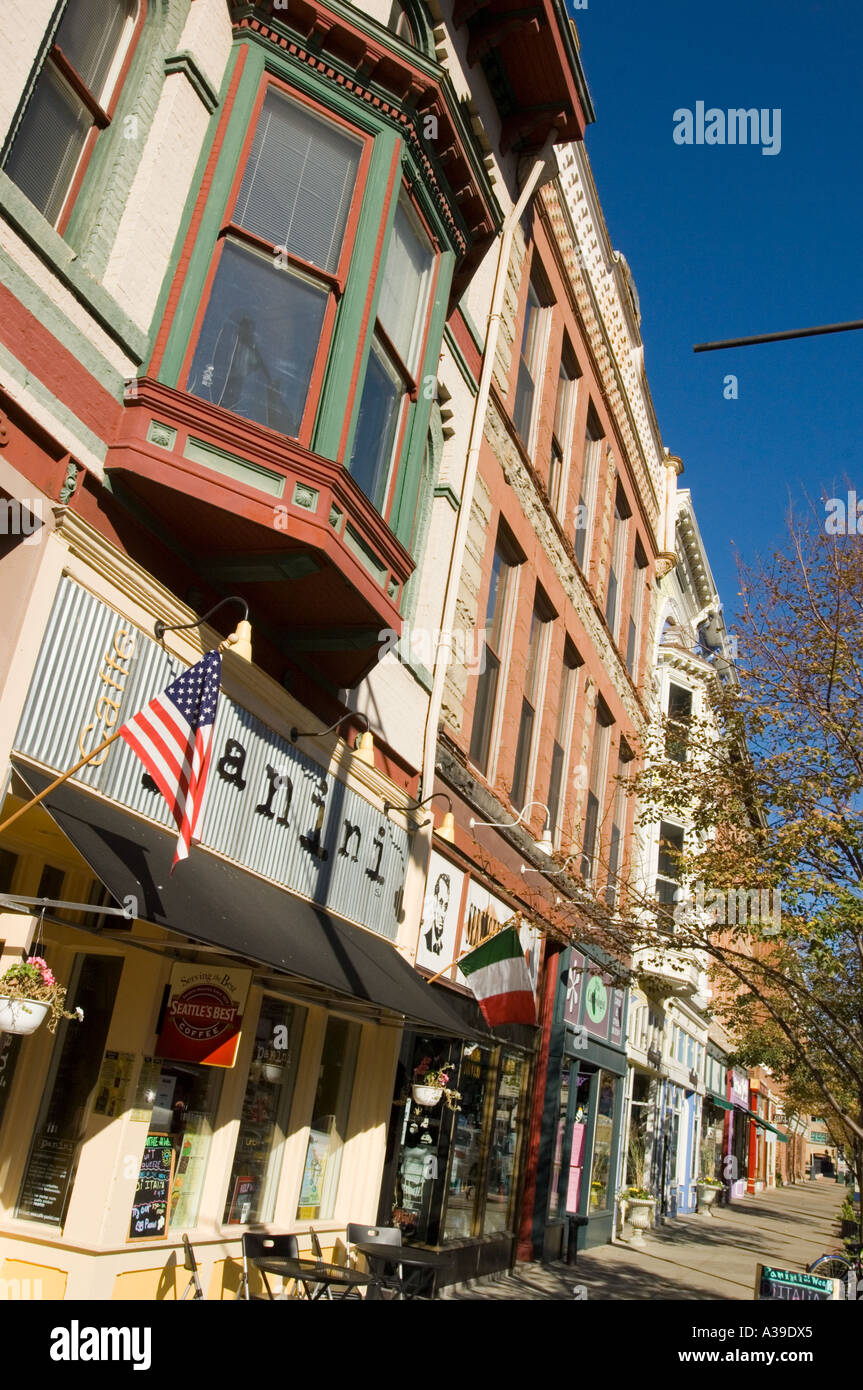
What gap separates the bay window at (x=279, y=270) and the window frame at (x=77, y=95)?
1089mm

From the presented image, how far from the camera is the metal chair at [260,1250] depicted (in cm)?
847

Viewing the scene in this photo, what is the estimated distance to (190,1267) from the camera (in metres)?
7.80

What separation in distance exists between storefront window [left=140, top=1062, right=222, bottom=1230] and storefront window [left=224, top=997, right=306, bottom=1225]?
548mm

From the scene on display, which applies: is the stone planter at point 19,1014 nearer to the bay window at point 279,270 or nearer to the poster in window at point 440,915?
the bay window at point 279,270

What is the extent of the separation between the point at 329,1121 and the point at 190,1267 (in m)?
2.93

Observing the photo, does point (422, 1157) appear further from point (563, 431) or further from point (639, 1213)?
point (639, 1213)

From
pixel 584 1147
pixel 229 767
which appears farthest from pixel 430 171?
pixel 584 1147

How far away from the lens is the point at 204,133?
848 cm

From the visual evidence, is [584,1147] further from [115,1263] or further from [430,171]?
[430,171]

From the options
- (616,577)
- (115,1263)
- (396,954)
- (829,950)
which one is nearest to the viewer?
(115,1263)

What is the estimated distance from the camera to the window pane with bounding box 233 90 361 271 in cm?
862

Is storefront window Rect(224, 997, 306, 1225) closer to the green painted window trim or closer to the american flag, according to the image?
the american flag

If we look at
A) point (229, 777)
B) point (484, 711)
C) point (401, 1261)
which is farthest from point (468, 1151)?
point (229, 777)
